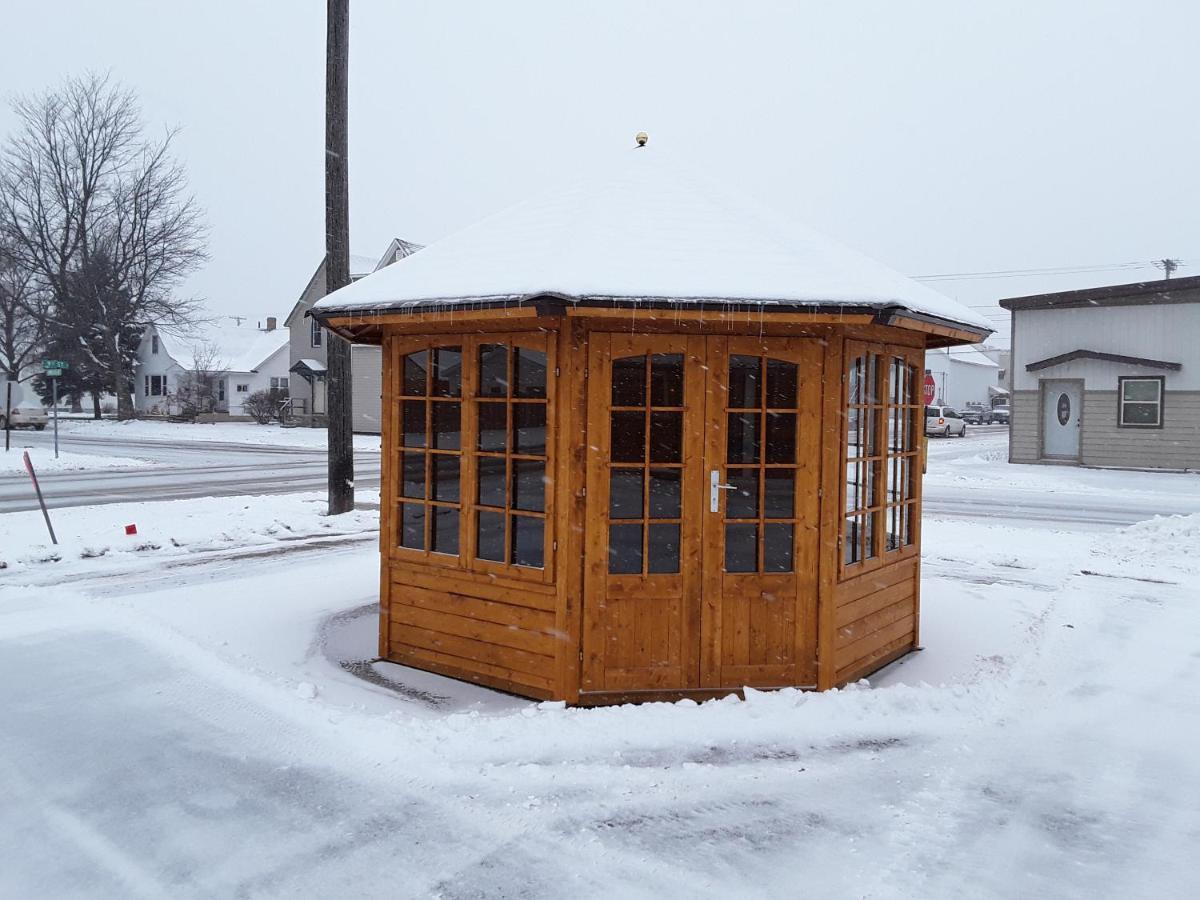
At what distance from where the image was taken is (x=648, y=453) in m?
5.49

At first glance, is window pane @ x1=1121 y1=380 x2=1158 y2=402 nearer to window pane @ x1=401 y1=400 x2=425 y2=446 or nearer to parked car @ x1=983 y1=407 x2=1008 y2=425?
window pane @ x1=401 y1=400 x2=425 y2=446

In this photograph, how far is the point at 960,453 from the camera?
98.9 ft

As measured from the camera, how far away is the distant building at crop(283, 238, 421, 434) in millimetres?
38188

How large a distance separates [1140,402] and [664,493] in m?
20.8

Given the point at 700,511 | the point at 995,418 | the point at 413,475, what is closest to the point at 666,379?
the point at 700,511

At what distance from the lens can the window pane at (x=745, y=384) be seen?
555 cm

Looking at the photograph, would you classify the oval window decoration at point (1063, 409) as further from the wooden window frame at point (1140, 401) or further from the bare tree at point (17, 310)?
the bare tree at point (17, 310)

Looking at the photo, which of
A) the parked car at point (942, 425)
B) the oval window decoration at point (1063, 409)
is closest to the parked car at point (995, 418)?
the parked car at point (942, 425)

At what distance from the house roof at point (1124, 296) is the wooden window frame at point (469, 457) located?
20520 millimetres

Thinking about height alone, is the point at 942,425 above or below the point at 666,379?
below

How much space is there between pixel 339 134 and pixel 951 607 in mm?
10131

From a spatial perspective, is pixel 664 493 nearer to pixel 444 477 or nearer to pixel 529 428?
pixel 529 428

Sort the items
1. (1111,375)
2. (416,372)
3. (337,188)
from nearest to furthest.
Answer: (416,372)
(337,188)
(1111,375)

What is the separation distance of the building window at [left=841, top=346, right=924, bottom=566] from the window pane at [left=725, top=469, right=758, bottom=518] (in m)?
0.61
